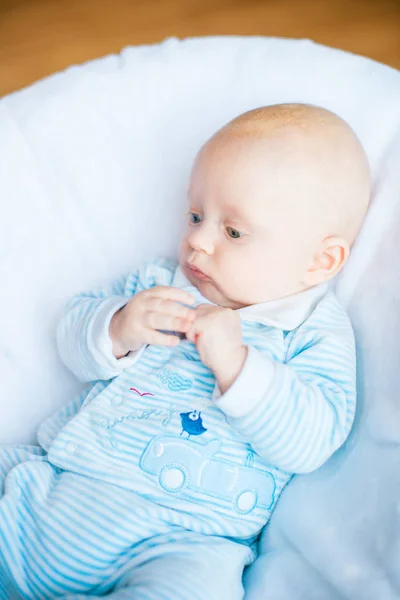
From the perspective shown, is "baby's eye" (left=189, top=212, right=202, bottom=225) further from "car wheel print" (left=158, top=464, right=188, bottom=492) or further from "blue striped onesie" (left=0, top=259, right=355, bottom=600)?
"car wheel print" (left=158, top=464, right=188, bottom=492)

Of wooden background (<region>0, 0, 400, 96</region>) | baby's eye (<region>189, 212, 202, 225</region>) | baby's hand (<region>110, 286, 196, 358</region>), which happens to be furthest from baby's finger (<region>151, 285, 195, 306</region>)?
wooden background (<region>0, 0, 400, 96</region>)

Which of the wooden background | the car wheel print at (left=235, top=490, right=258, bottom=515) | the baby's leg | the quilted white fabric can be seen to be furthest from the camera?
the wooden background

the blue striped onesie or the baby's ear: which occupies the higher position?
the baby's ear

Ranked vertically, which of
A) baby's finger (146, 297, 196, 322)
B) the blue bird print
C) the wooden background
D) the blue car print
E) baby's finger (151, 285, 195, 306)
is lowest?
the blue car print

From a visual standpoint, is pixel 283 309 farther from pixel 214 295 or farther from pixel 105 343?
pixel 105 343

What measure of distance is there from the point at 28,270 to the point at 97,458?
290 mm

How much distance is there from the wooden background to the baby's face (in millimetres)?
895

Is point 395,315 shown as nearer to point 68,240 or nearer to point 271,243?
point 271,243

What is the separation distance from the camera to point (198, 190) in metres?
0.77

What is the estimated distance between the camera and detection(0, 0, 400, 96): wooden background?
1.54 metres

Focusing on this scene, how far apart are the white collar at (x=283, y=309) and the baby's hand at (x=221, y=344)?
0.08 m

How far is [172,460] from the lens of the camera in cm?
71

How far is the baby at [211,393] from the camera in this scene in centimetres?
67

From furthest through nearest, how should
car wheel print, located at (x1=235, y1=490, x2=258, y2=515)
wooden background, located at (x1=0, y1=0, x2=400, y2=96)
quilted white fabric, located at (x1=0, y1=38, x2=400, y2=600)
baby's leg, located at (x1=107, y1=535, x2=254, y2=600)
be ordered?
wooden background, located at (x1=0, y1=0, x2=400, y2=96) → quilted white fabric, located at (x1=0, y1=38, x2=400, y2=600) → car wheel print, located at (x1=235, y1=490, x2=258, y2=515) → baby's leg, located at (x1=107, y1=535, x2=254, y2=600)
